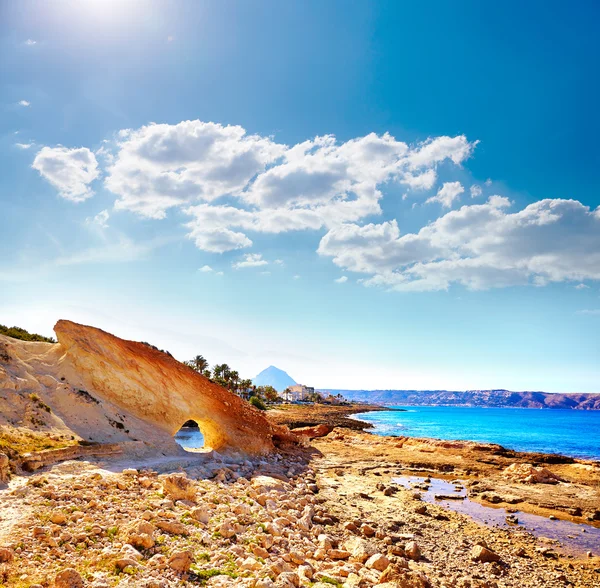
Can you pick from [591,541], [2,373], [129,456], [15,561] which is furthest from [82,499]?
[591,541]

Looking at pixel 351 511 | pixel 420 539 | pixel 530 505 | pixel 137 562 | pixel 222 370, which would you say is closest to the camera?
pixel 137 562

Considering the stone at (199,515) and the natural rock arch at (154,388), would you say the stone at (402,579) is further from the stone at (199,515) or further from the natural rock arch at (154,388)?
the natural rock arch at (154,388)

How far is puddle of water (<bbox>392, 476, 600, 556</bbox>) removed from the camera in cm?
1509

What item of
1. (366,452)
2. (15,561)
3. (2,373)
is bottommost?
(366,452)

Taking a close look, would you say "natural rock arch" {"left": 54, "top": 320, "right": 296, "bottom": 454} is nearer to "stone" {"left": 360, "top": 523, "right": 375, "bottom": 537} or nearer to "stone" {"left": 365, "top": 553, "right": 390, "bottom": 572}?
"stone" {"left": 360, "top": 523, "right": 375, "bottom": 537}

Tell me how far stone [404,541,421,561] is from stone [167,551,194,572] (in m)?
7.70

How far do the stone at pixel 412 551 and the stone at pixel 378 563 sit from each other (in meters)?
2.25

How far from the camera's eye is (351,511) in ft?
55.7

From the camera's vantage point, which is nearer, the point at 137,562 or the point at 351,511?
the point at 137,562

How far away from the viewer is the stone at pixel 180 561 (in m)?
8.05

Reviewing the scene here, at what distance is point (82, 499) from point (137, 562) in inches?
156

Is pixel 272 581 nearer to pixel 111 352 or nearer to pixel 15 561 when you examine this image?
pixel 15 561

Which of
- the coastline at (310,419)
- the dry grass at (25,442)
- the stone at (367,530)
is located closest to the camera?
the dry grass at (25,442)

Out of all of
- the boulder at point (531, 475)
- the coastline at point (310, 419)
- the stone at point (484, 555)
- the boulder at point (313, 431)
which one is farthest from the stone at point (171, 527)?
the coastline at point (310, 419)
